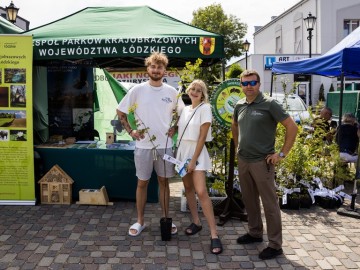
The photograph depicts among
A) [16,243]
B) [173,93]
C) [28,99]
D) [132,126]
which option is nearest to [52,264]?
[16,243]

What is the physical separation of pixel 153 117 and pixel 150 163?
1.59ft

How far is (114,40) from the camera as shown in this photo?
5109 millimetres

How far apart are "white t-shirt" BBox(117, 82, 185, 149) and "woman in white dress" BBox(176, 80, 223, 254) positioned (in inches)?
7.1

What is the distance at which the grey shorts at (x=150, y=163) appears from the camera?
13.1 feet

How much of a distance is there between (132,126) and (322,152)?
9.83ft

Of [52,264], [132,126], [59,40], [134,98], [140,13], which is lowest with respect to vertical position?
[52,264]

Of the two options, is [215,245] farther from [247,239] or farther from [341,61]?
[341,61]

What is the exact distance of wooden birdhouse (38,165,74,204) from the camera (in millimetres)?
5277

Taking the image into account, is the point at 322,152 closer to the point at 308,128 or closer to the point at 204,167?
the point at 308,128

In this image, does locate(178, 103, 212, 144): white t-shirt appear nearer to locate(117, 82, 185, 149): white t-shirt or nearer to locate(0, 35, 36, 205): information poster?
locate(117, 82, 185, 149): white t-shirt

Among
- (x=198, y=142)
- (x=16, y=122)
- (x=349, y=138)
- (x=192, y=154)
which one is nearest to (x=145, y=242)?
(x=192, y=154)

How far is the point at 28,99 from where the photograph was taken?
507 centimetres

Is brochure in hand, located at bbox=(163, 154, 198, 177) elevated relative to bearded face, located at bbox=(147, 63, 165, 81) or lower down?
lower down

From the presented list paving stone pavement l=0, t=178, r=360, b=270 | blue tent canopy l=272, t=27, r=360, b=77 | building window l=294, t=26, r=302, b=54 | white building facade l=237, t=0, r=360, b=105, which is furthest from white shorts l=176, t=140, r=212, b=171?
building window l=294, t=26, r=302, b=54
